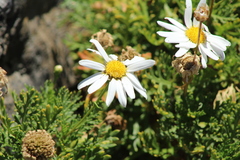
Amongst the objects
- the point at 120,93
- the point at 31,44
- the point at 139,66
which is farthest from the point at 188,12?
the point at 31,44

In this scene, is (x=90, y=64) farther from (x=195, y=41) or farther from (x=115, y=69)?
(x=195, y=41)

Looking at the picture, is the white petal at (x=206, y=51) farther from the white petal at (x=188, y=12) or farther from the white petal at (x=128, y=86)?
the white petal at (x=128, y=86)

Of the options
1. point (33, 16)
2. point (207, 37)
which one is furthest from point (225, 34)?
point (33, 16)

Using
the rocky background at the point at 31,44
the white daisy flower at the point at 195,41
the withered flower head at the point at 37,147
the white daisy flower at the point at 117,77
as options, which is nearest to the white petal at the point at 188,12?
the white daisy flower at the point at 195,41

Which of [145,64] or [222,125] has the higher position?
[145,64]

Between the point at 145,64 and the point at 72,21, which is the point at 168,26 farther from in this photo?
the point at 72,21

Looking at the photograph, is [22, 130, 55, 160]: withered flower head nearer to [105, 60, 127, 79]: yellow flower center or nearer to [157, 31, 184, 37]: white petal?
[105, 60, 127, 79]: yellow flower center

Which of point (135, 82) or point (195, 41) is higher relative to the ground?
point (195, 41)
